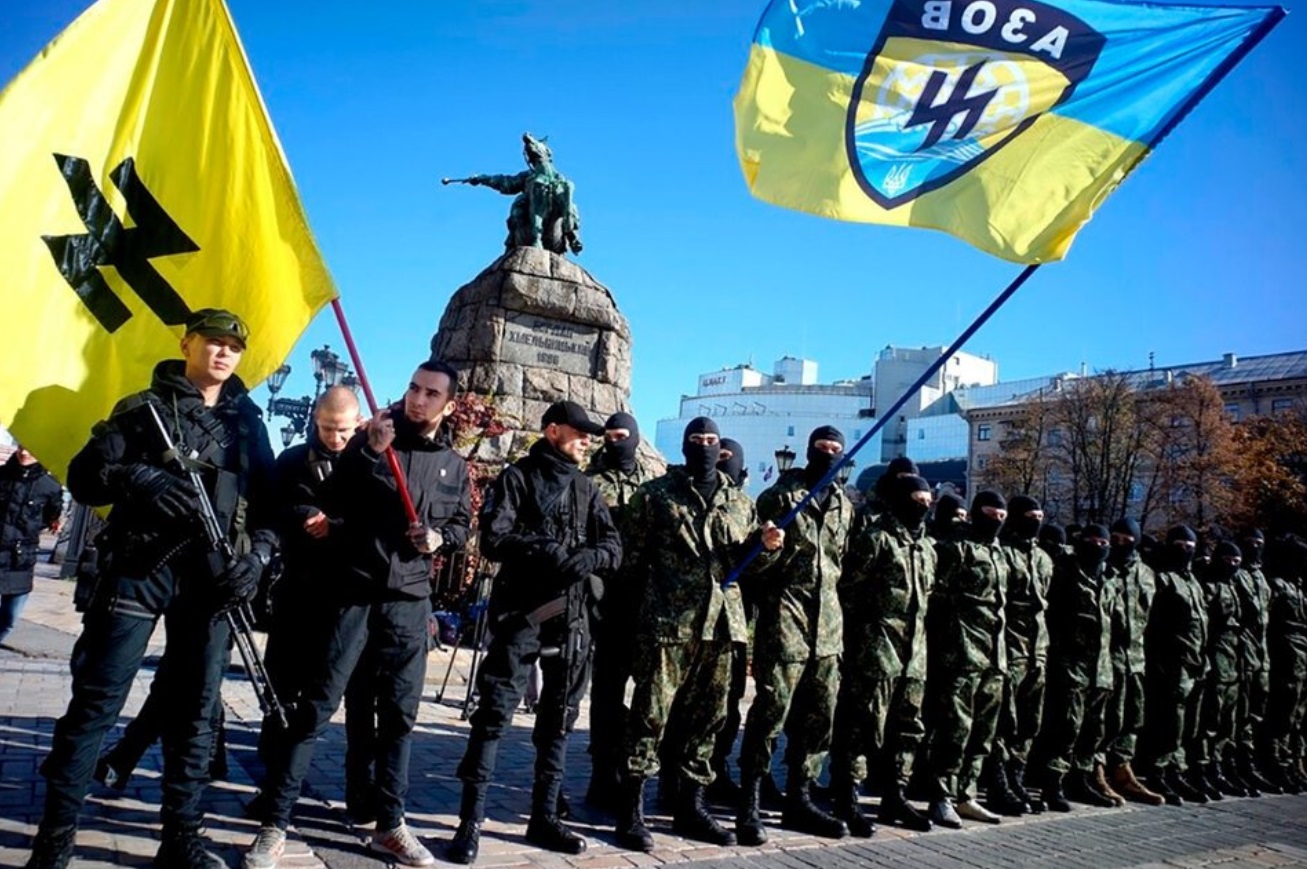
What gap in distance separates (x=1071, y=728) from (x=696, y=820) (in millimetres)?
3306

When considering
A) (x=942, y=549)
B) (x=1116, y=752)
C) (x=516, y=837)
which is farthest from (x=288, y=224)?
(x=1116, y=752)

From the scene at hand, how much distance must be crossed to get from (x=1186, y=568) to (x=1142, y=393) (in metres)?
39.7

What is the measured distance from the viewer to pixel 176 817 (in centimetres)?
333

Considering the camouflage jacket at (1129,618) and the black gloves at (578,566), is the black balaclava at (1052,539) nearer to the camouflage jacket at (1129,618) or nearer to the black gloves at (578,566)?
the camouflage jacket at (1129,618)

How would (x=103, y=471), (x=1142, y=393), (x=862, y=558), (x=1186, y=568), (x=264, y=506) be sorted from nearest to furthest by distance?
1. (x=103, y=471)
2. (x=264, y=506)
3. (x=862, y=558)
4. (x=1186, y=568)
5. (x=1142, y=393)

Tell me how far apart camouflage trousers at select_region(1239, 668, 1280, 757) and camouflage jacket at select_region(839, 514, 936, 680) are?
4.28m

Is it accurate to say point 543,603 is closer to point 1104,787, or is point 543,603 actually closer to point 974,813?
point 974,813

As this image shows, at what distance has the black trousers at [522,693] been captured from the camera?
4.01m

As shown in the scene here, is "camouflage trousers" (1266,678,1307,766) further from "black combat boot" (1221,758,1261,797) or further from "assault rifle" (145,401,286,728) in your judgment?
"assault rifle" (145,401,286,728)

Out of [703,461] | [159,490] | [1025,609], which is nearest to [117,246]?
[159,490]

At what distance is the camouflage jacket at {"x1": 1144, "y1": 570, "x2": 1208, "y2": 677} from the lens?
7.14 metres

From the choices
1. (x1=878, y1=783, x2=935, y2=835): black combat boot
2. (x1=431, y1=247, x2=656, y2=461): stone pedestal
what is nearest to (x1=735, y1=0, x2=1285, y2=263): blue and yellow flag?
(x1=878, y1=783, x2=935, y2=835): black combat boot

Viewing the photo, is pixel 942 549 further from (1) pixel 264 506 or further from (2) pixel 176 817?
(2) pixel 176 817

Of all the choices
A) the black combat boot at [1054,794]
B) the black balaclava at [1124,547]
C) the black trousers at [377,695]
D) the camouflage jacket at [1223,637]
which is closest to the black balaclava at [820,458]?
the black trousers at [377,695]
